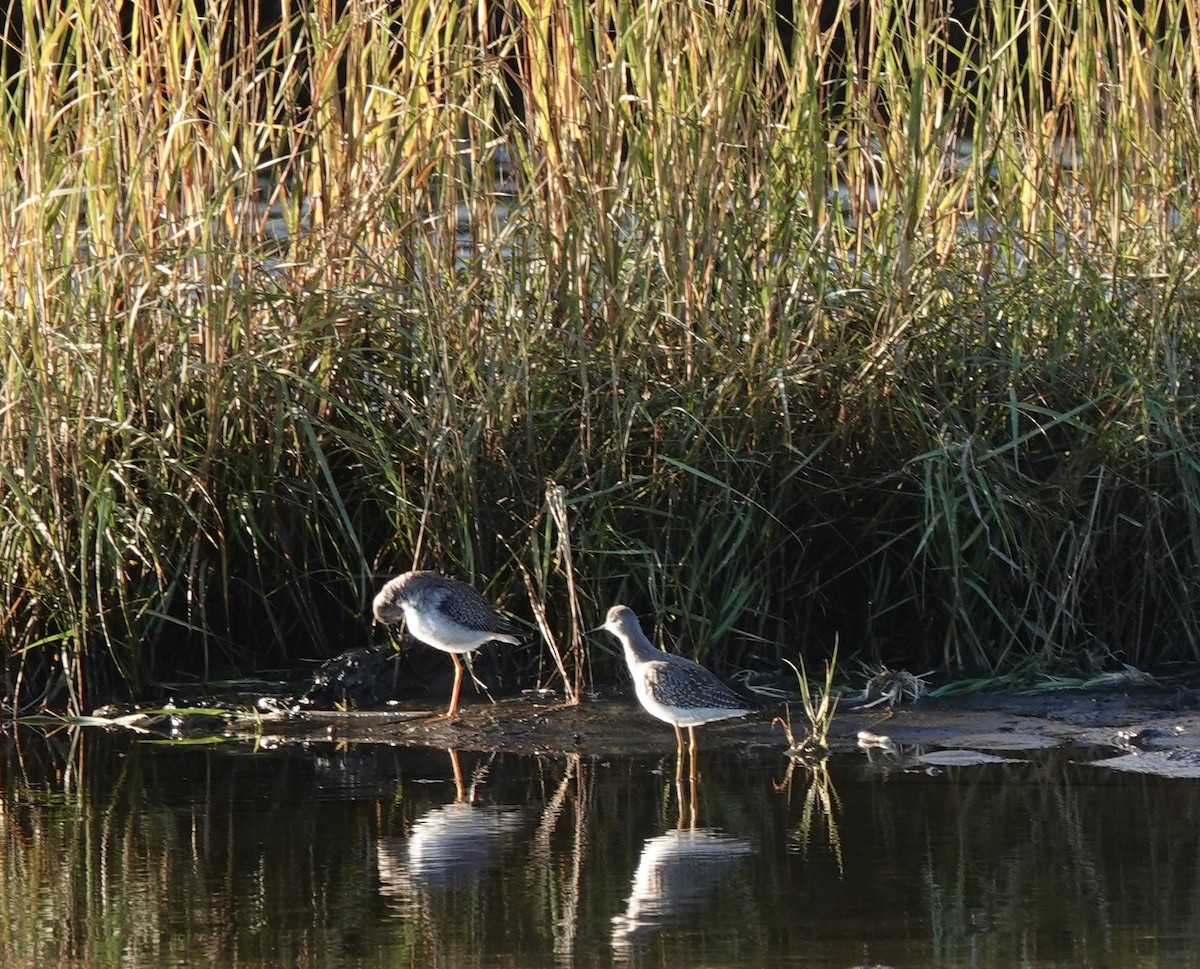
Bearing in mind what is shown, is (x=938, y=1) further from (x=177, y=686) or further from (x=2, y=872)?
(x=2, y=872)

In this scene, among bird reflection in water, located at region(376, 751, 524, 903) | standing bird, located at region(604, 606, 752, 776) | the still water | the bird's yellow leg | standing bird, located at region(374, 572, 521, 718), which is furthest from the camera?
the bird's yellow leg

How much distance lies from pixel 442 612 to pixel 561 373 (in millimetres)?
908

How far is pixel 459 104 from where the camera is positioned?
6.64 meters

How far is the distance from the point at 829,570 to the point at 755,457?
0.52 meters

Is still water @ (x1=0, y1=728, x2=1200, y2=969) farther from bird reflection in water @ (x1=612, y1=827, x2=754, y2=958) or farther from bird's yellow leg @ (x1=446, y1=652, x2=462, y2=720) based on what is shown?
bird's yellow leg @ (x1=446, y1=652, x2=462, y2=720)

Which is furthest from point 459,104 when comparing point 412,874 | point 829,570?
point 412,874

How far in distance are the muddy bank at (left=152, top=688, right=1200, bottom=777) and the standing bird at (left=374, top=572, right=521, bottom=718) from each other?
0.22m

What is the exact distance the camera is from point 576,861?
4.47 metres

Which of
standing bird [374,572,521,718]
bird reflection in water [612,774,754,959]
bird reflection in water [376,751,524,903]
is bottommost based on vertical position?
bird reflection in water [612,774,754,959]

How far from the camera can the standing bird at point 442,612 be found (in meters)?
5.77

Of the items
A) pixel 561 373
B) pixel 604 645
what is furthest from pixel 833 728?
pixel 561 373

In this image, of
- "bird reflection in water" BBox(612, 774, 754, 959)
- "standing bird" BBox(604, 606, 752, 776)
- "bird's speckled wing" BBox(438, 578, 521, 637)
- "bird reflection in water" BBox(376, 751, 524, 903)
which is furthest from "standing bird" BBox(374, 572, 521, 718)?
"bird reflection in water" BBox(612, 774, 754, 959)

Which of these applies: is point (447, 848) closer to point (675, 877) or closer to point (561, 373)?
point (675, 877)

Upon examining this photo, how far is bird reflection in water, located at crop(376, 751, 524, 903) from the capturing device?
4289 millimetres
